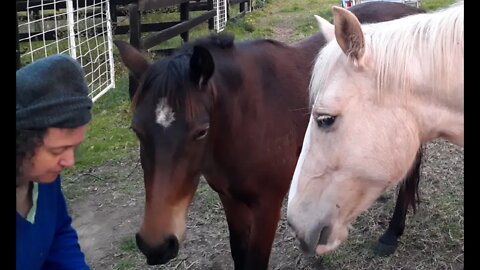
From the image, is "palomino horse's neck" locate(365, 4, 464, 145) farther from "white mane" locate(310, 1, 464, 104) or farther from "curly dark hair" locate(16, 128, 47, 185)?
"curly dark hair" locate(16, 128, 47, 185)

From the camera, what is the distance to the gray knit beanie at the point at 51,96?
4.67 ft

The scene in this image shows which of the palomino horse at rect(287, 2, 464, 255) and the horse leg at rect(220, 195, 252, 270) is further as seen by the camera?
the horse leg at rect(220, 195, 252, 270)

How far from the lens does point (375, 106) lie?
1.68 m

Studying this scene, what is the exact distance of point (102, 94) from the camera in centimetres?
645

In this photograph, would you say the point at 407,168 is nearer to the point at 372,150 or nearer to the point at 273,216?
the point at 372,150

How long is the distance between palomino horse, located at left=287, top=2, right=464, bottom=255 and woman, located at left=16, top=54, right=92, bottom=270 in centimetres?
79

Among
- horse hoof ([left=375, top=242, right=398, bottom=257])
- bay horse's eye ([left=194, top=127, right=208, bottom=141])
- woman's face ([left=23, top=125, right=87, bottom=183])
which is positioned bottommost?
horse hoof ([left=375, top=242, right=398, bottom=257])

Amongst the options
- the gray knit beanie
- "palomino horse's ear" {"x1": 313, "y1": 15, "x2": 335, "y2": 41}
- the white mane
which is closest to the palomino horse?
the white mane

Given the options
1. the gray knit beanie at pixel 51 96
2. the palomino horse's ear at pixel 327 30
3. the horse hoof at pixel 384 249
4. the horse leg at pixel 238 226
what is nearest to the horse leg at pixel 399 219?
the horse hoof at pixel 384 249

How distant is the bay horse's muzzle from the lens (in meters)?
2.03

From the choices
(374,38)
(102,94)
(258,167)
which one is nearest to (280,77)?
(258,167)

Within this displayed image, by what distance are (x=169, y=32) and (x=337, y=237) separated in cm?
609

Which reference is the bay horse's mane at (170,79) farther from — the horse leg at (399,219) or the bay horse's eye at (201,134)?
the horse leg at (399,219)

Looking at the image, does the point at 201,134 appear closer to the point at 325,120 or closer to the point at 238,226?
the point at 325,120
